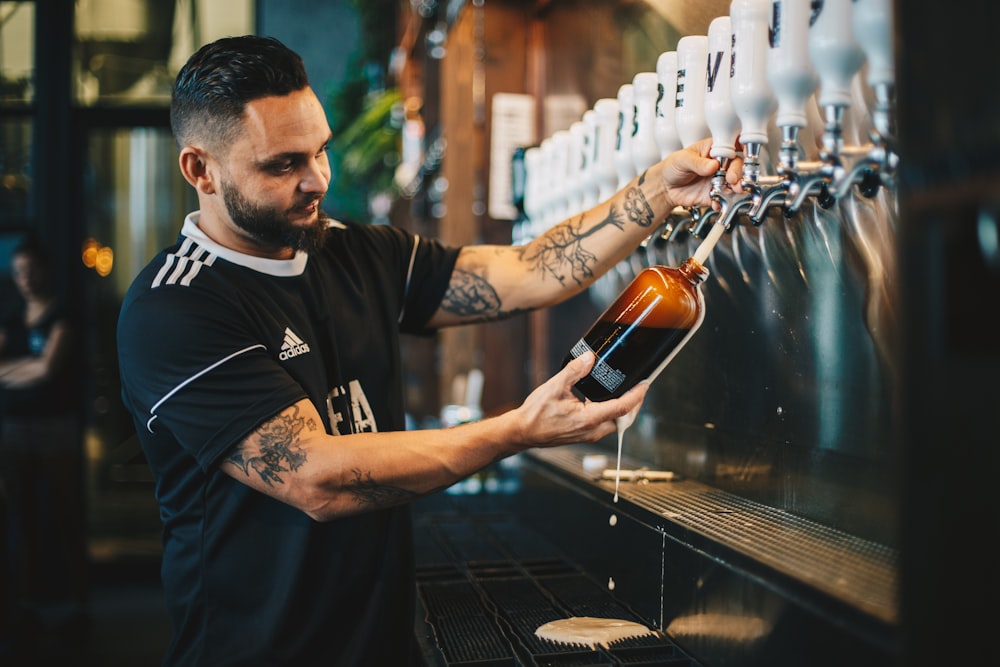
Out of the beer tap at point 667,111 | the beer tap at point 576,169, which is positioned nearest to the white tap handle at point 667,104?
the beer tap at point 667,111

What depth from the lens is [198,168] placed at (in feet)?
4.76

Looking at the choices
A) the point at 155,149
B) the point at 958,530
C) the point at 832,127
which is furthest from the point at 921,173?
the point at 155,149

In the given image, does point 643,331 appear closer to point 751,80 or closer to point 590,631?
point 751,80

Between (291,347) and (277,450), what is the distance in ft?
0.73

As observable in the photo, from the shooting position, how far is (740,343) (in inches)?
60.2

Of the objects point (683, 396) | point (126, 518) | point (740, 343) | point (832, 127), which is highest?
point (832, 127)

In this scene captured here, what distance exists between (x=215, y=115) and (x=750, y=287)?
93 cm

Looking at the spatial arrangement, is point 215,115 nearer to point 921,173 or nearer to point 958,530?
point 921,173

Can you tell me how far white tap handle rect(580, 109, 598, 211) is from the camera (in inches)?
72.5

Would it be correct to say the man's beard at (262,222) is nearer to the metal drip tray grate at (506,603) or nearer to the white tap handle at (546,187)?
the metal drip tray grate at (506,603)

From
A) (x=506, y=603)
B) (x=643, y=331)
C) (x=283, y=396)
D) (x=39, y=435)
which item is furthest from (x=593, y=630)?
(x=39, y=435)

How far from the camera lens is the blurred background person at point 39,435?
4.09 metres

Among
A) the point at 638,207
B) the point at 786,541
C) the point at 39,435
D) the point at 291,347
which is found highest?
the point at 638,207

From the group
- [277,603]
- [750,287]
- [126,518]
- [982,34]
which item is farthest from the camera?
[126,518]
